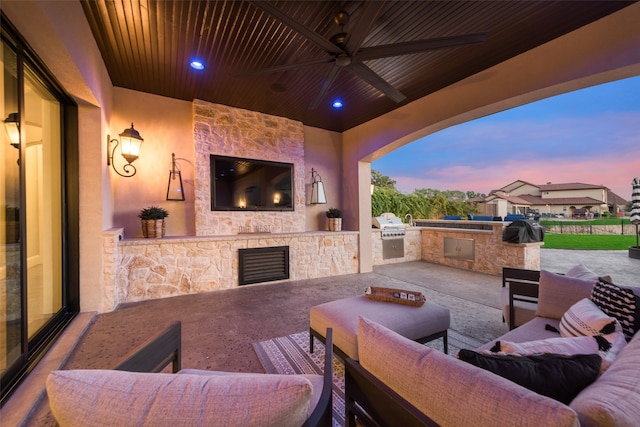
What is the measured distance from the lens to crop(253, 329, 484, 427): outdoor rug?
184 cm

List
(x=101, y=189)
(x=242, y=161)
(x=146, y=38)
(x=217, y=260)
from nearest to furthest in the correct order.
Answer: (x=146, y=38), (x=101, y=189), (x=217, y=260), (x=242, y=161)

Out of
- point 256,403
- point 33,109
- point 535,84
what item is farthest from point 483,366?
point 33,109

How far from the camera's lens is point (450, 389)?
2.20 feet

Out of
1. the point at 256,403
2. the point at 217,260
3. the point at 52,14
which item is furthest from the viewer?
the point at 217,260

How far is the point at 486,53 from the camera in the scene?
2.85 meters

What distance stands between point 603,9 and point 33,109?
5.10 metres

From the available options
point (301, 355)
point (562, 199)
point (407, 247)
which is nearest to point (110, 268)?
point (301, 355)

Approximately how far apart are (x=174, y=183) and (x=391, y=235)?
480cm

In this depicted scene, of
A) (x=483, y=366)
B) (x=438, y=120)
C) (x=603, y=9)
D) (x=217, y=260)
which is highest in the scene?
(x=603, y=9)

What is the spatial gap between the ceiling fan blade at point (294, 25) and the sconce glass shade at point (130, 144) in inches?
107

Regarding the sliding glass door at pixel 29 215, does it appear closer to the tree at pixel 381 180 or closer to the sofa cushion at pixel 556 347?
the sofa cushion at pixel 556 347

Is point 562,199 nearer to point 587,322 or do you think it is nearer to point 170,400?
point 587,322

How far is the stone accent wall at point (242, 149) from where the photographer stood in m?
4.27

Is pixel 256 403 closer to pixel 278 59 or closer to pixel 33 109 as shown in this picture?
pixel 33 109
